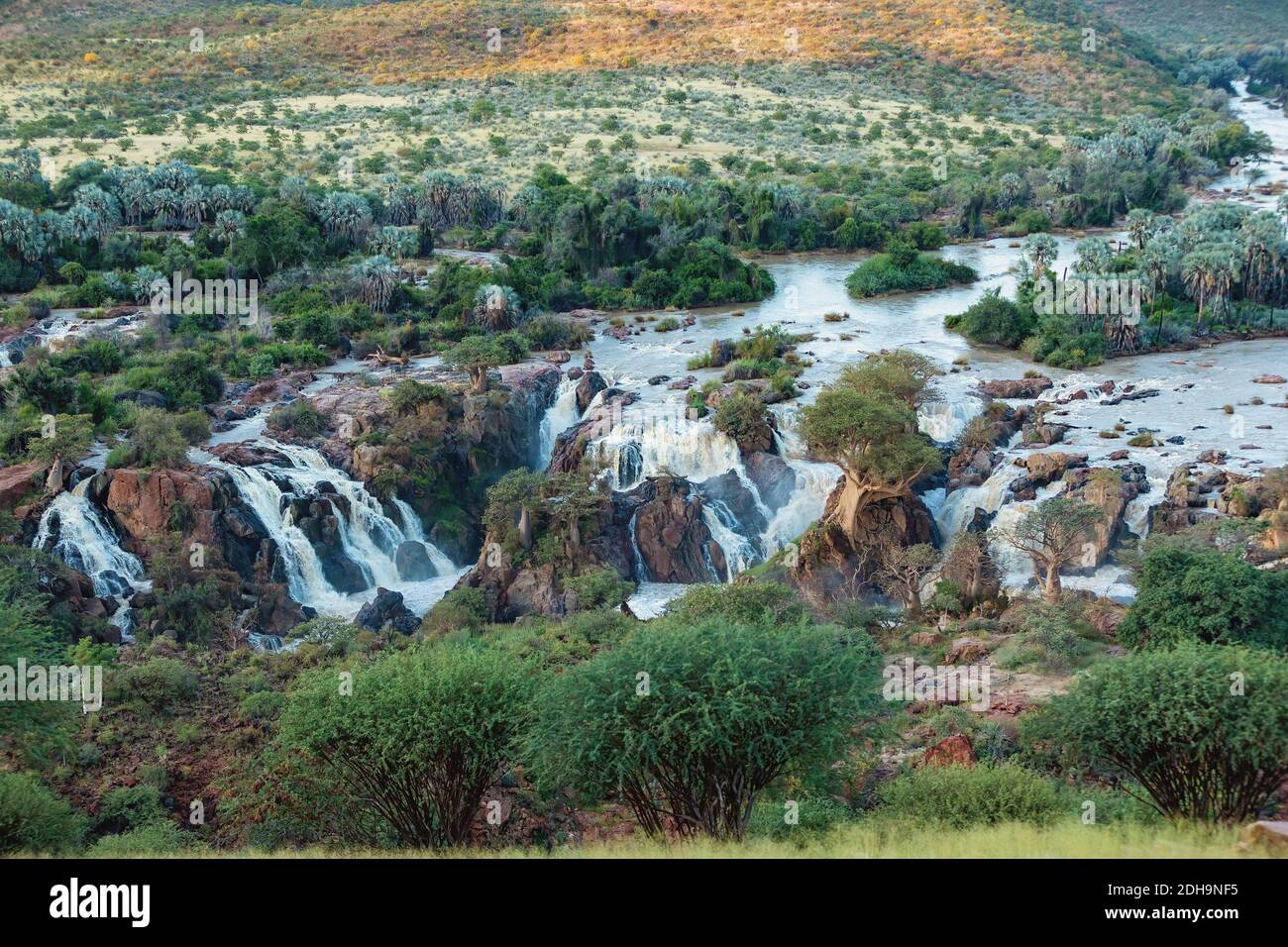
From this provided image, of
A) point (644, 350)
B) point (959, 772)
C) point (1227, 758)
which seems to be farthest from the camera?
point (644, 350)

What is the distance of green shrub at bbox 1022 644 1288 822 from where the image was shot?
15336 mm

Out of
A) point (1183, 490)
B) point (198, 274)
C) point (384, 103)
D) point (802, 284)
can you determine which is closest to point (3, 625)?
point (1183, 490)

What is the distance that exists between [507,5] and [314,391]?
304 feet

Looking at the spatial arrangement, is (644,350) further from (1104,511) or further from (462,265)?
(1104,511)

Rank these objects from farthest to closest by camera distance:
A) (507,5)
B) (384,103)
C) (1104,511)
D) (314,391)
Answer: (507,5)
(384,103)
(314,391)
(1104,511)

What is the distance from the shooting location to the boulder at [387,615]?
30.8m

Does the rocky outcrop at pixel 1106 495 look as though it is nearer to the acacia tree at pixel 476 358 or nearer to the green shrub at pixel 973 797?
the green shrub at pixel 973 797

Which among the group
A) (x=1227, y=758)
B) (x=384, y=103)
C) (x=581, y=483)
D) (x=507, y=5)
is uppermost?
(x=507, y=5)

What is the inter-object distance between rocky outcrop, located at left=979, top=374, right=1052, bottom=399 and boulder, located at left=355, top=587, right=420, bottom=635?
21676 mm

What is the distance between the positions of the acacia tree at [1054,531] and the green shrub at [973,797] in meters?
12.8

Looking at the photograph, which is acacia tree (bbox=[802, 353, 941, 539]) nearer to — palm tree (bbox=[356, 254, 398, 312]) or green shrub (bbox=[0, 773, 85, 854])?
green shrub (bbox=[0, 773, 85, 854])

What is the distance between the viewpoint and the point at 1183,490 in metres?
33.3

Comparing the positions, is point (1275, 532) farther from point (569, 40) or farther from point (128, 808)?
point (569, 40)

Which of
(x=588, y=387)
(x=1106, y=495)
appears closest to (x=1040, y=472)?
(x=1106, y=495)
